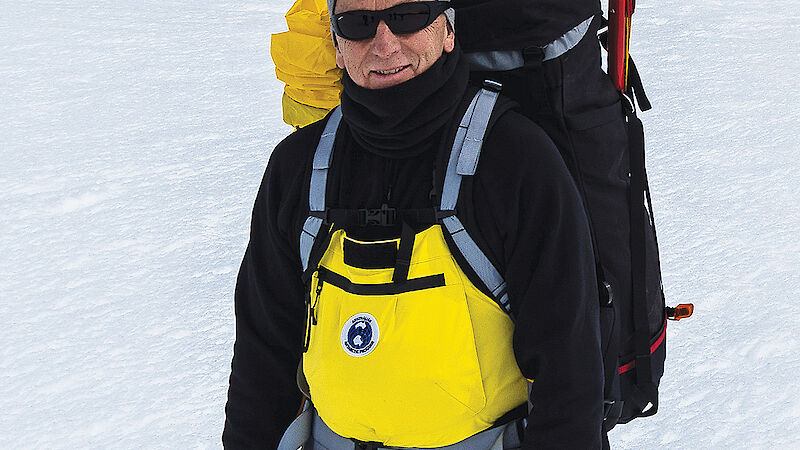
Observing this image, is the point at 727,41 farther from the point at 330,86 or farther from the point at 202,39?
the point at 330,86

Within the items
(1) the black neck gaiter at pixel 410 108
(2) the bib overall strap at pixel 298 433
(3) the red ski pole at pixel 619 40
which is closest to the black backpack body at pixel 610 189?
(3) the red ski pole at pixel 619 40

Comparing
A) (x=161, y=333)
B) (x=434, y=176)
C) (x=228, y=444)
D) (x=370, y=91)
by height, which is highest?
(x=370, y=91)

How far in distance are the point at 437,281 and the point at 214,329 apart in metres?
2.57

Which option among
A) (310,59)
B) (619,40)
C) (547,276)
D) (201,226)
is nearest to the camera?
(547,276)

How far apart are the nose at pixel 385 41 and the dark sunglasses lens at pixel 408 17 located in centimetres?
1

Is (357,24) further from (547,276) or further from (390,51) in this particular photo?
(547,276)

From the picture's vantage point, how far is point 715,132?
18.1ft

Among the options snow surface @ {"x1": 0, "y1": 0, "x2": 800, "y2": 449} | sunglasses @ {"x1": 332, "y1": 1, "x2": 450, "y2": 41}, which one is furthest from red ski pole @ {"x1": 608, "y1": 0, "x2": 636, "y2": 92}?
snow surface @ {"x1": 0, "y1": 0, "x2": 800, "y2": 449}

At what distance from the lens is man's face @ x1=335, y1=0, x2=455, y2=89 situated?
62.7 inches

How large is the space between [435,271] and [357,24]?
492mm

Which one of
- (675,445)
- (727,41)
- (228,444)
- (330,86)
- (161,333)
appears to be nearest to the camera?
(228,444)

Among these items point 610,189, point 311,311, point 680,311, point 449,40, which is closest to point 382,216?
point 311,311

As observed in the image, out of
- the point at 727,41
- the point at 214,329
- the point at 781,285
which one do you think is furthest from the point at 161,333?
the point at 727,41

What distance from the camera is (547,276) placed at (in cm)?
154
